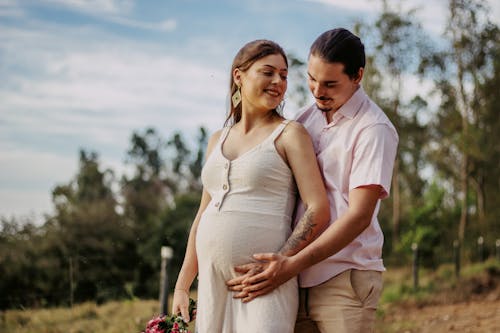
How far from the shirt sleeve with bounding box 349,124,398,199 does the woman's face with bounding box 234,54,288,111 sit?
38 cm

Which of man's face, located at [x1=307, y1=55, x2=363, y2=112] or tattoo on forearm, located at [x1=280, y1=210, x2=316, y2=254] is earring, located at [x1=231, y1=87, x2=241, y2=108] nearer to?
man's face, located at [x1=307, y1=55, x2=363, y2=112]

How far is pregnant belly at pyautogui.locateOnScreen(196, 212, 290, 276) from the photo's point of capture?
2574 millimetres

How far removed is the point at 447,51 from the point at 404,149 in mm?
5192

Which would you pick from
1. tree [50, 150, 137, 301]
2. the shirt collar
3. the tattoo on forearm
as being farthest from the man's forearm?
tree [50, 150, 137, 301]

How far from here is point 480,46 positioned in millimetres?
21094

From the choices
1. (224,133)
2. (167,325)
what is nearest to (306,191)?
(224,133)

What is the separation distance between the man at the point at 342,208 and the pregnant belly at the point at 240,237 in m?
0.06

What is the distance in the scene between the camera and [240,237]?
258 centimetres

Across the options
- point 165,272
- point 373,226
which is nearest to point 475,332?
point 165,272

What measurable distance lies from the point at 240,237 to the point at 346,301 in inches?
19.7

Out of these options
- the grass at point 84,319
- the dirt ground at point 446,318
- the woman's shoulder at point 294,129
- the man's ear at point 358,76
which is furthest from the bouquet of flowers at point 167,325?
the dirt ground at point 446,318

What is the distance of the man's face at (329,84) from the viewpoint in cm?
265

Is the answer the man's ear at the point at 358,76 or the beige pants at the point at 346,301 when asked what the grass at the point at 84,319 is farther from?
the man's ear at the point at 358,76

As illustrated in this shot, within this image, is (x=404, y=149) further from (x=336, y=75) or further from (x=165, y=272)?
(x=336, y=75)
